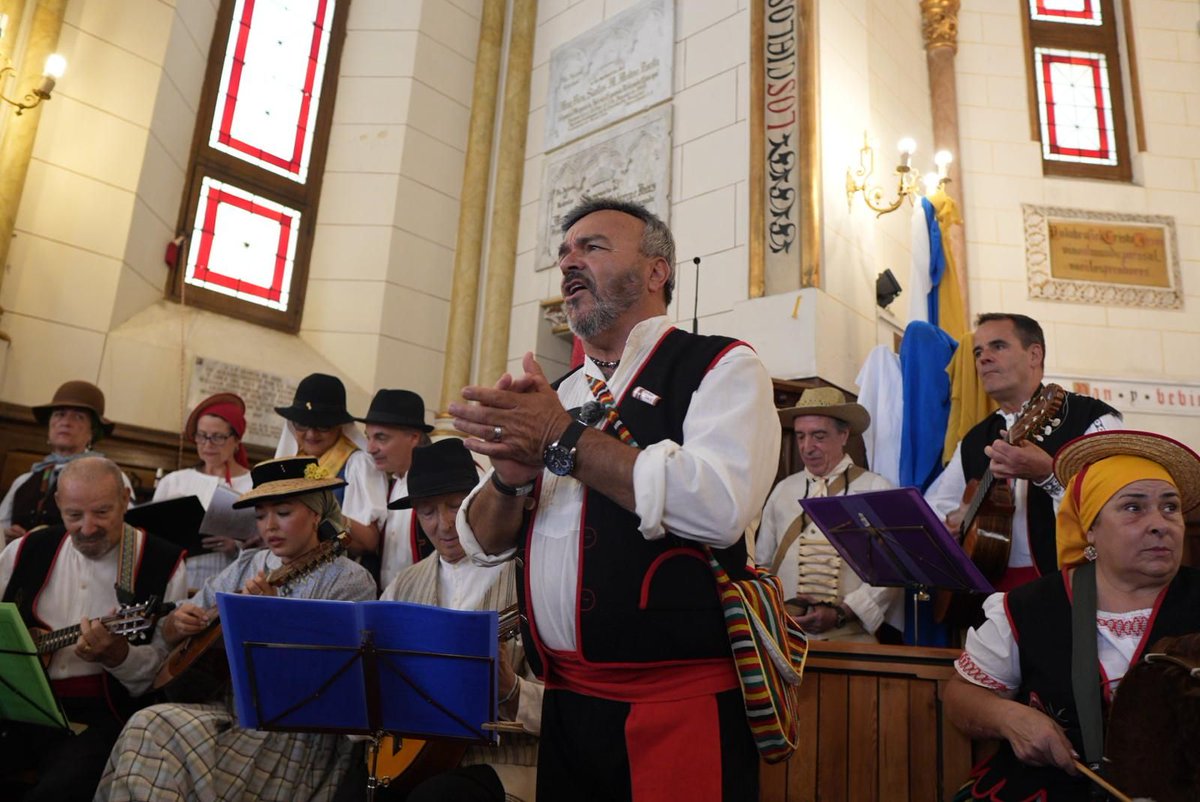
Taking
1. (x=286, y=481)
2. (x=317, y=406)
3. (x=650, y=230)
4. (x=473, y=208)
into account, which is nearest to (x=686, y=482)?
(x=650, y=230)

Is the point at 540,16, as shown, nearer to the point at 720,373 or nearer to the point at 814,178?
the point at 814,178

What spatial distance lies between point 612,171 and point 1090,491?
17.6 ft

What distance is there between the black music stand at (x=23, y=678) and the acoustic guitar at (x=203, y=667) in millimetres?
329

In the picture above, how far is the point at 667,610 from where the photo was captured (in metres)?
1.55

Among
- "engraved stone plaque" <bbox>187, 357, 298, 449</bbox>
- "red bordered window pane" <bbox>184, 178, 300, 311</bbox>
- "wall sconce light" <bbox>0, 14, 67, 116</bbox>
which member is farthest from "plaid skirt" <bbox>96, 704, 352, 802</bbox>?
"red bordered window pane" <bbox>184, 178, 300, 311</bbox>

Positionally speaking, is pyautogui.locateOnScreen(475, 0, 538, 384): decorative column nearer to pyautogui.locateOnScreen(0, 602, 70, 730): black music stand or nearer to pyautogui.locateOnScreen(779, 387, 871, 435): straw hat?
pyautogui.locateOnScreen(779, 387, 871, 435): straw hat

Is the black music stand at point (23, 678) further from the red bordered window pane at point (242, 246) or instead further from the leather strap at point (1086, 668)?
the red bordered window pane at point (242, 246)

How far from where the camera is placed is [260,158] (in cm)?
746

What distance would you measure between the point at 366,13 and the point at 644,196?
334cm

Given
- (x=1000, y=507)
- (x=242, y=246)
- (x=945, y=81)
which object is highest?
(x=945, y=81)

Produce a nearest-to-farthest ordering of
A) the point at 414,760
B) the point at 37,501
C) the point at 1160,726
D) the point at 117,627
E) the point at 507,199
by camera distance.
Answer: the point at 1160,726 < the point at 414,760 < the point at 117,627 < the point at 37,501 < the point at 507,199

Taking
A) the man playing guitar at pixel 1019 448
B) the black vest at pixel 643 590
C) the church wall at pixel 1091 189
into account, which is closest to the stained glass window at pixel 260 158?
the man playing guitar at pixel 1019 448

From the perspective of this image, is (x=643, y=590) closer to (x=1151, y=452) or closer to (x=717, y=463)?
(x=717, y=463)

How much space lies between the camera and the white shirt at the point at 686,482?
1.46m
